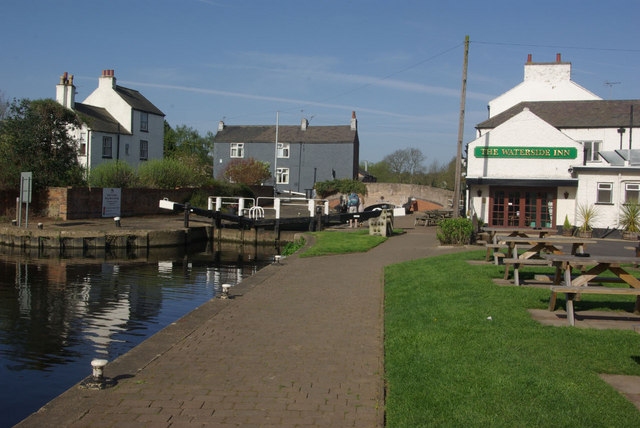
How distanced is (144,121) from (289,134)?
17189 mm

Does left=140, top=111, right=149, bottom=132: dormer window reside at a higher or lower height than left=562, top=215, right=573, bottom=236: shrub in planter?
higher

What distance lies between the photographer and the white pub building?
27.6 meters

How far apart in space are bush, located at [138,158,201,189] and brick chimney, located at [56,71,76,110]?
1187cm

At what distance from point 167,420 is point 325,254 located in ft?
47.1

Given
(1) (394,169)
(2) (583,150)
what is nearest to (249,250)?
(2) (583,150)

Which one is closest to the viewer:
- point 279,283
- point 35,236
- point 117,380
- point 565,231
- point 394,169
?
point 117,380

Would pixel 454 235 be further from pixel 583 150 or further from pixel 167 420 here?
pixel 167 420

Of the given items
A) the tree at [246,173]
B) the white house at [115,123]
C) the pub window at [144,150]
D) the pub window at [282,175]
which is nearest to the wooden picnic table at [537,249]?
the white house at [115,123]

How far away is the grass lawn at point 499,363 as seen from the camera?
17.0 ft

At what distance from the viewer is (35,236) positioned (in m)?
25.2

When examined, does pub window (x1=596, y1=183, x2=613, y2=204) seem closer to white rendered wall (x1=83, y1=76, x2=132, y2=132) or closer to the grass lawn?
the grass lawn

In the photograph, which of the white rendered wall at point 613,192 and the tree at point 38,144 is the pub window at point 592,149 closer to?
the white rendered wall at point 613,192

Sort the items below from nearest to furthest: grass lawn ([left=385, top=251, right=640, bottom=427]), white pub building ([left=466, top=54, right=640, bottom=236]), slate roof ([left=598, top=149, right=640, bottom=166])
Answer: grass lawn ([left=385, top=251, right=640, bottom=427]) → slate roof ([left=598, top=149, right=640, bottom=166]) → white pub building ([left=466, top=54, right=640, bottom=236])

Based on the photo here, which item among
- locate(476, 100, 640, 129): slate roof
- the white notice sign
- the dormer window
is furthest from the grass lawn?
the dormer window
